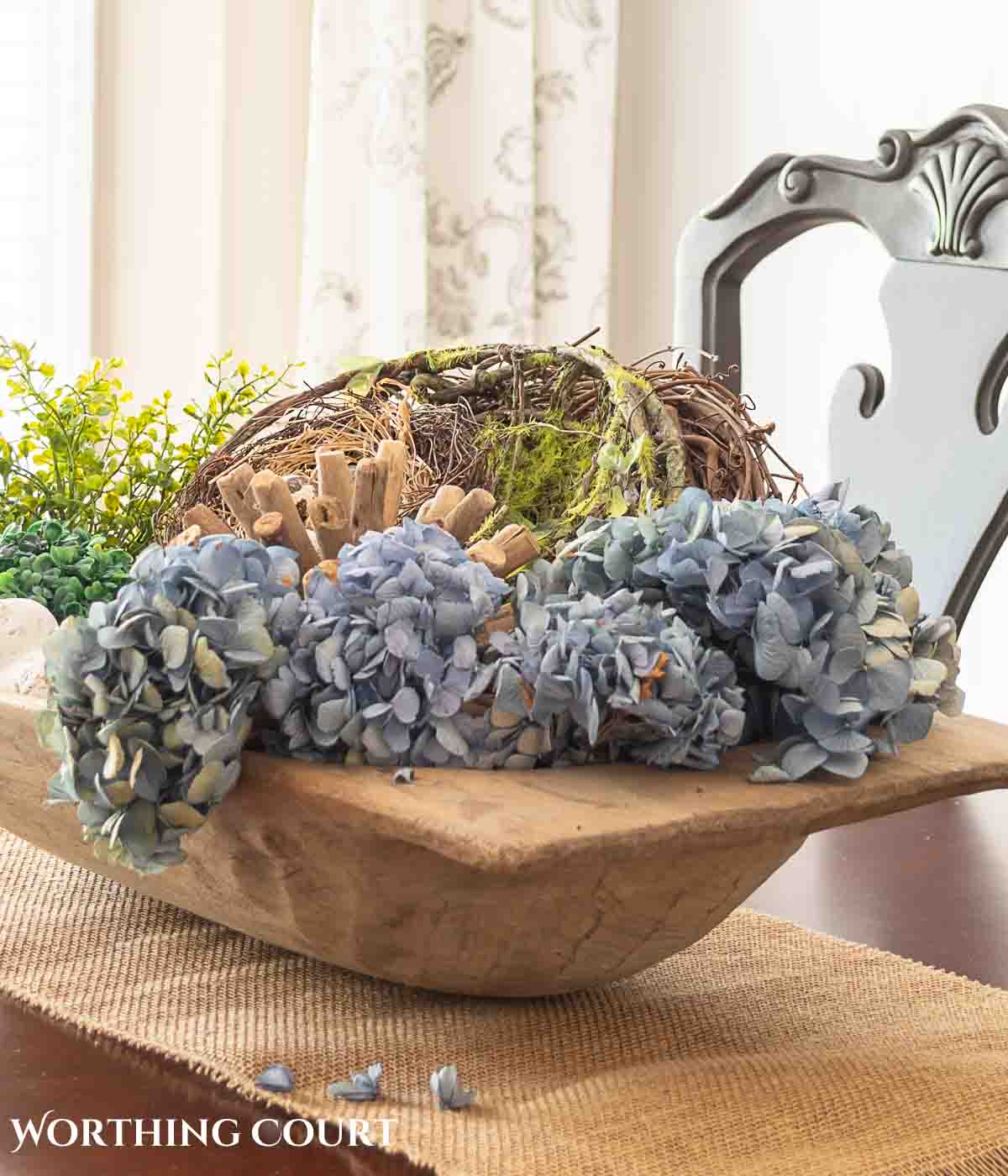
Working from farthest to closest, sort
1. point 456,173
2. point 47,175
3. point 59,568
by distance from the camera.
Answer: point 456,173, point 47,175, point 59,568

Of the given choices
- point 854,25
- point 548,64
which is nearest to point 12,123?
point 548,64

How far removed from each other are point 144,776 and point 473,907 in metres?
0.15

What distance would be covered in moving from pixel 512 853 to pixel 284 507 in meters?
0.32

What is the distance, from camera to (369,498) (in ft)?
2.57

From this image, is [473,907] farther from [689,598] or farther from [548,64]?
[548,64]

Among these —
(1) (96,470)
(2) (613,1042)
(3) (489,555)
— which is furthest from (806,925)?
(1) (96,470)

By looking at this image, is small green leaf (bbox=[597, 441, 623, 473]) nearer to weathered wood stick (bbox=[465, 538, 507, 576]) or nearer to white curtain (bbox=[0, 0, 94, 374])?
weathered wood stick (bbox=[465, 538, 507, 576])

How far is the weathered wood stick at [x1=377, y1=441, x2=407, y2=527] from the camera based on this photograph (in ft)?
2.60

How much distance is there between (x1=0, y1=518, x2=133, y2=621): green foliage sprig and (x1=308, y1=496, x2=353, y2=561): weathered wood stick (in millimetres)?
218

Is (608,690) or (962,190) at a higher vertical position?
(962,190)

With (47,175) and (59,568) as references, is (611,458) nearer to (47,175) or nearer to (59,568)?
(59,568)

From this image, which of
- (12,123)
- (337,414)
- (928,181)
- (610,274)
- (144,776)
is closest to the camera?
(144,776)

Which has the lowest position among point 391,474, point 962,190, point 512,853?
point 512,853

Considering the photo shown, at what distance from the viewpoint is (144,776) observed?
0.60 m
